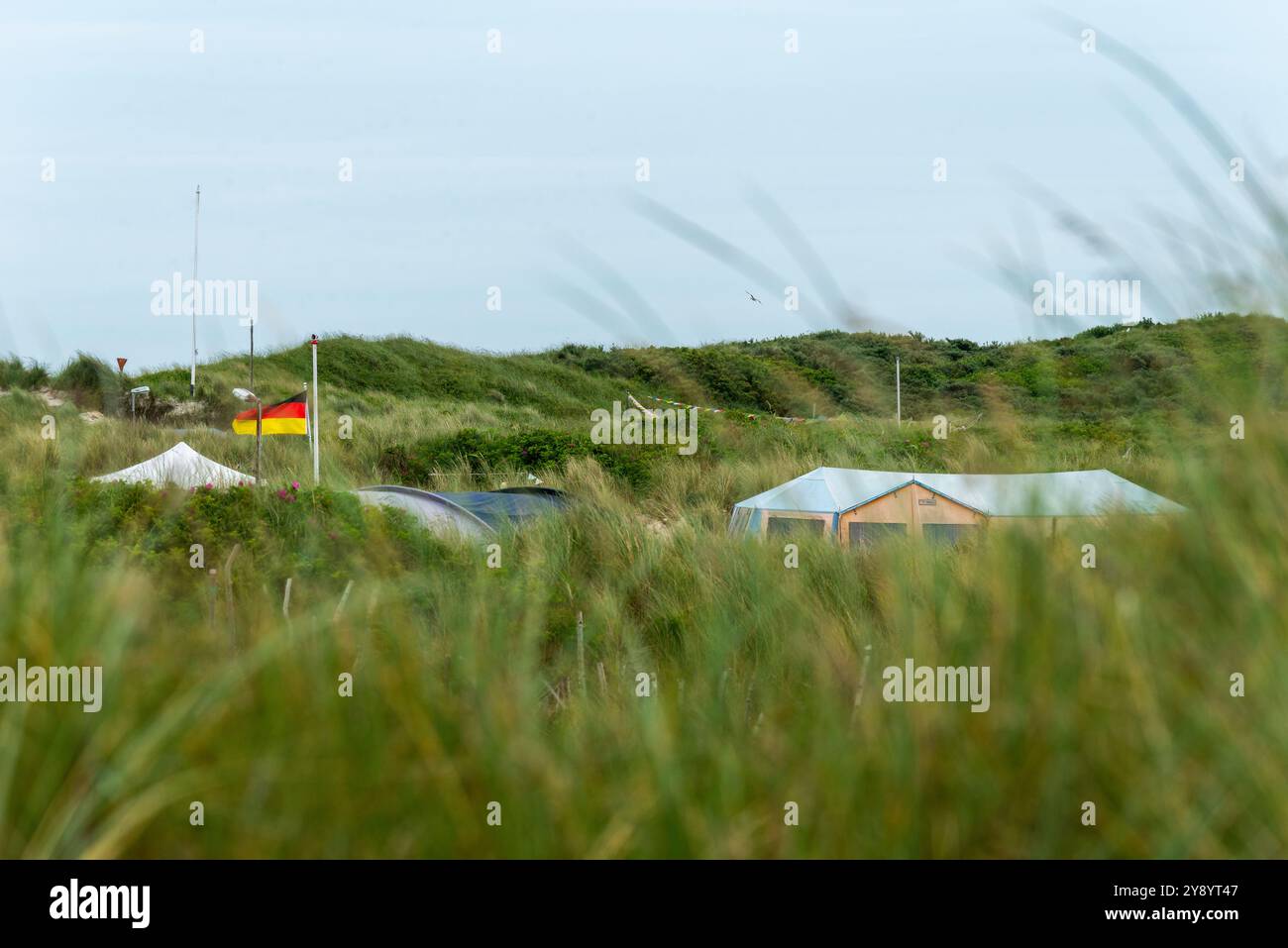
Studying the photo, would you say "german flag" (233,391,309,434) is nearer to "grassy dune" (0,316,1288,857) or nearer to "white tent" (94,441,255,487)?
"white tent" (94,441,255,487)

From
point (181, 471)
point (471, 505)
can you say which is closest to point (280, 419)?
point (181, 471)

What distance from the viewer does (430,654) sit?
2.52 metres

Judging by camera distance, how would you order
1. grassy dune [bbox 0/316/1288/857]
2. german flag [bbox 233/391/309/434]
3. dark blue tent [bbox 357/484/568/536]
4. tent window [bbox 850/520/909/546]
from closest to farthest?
1. grassy dune [bbox 0/316/1288/857]
2. tent window [bbox 850/520/909/546]
3. dark blue tent [bbox 357/484/568/536]
4. german flag [bbox 233/391/309/434]

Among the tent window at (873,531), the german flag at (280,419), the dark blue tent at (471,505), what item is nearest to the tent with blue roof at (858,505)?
the tent window at (873,531)

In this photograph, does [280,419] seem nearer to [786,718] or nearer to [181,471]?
[181,471]

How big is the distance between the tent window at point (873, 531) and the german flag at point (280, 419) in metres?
7.05

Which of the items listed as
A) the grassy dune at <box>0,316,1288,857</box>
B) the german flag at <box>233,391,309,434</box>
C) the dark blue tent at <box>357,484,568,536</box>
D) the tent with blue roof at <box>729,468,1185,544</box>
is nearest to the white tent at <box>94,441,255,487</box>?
the german flag at <box>233,391,309,434</box>

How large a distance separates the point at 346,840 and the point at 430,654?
92 centimetres

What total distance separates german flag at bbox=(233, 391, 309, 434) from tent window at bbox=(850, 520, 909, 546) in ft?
23.1

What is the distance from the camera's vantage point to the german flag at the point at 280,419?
46.0ft

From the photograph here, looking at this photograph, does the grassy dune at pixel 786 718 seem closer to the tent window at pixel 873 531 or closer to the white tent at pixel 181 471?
the tent window at pixel 873 531

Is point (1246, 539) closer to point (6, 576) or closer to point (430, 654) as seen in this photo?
point (430, 654)

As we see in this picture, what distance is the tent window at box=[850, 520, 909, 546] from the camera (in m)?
3.24
